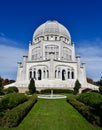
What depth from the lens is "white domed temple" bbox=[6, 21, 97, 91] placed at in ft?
178

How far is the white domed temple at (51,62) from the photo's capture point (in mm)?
54312

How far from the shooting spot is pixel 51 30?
2773 inches

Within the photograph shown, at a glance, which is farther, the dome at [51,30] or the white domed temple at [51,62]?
the dome at [51,30]

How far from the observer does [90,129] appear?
34.1 ft

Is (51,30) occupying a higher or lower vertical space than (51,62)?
higher

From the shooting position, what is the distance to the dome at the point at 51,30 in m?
70.3

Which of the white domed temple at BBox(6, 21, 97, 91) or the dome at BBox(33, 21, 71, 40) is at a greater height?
the dome at BBox(33, 21, 71, 40)

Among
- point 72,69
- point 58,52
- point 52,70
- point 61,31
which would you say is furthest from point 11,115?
point 61,31

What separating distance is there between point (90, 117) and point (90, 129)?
6.48ft

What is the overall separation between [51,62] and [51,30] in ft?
58.9

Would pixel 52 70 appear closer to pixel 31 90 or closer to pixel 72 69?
pixel 72 69

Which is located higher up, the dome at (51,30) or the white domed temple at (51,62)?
the dome at (51,30)

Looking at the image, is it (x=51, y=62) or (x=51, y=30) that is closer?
(x=51, y=62)

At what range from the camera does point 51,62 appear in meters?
57.2
